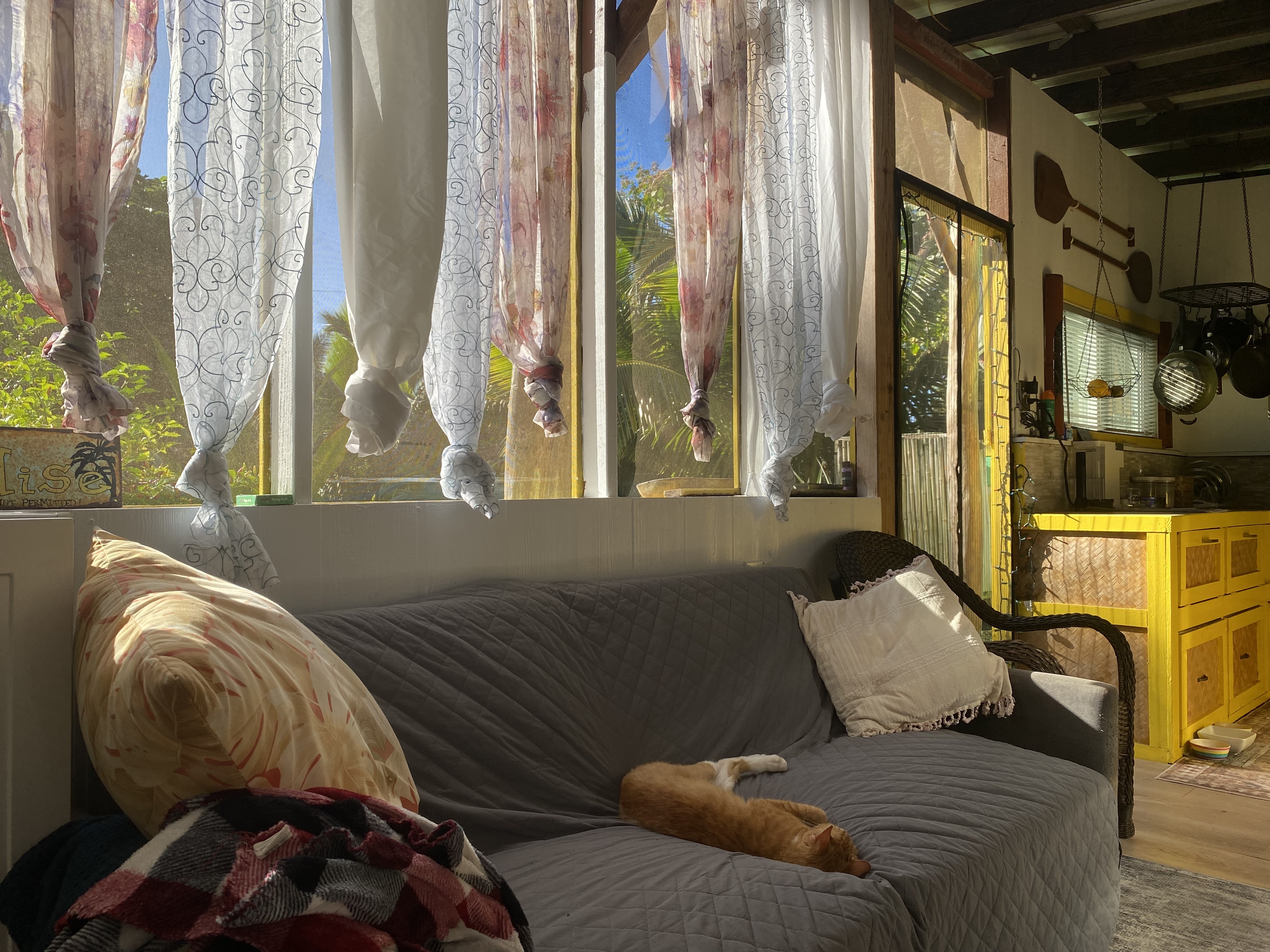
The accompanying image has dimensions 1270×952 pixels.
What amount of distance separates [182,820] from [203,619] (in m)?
0.22

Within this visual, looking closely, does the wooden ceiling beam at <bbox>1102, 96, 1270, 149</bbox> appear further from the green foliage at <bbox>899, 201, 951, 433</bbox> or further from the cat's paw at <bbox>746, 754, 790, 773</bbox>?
the cat's paw at <bbox>746, 754, 790, 773</bbox>

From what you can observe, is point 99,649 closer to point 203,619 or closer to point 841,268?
point 203,619

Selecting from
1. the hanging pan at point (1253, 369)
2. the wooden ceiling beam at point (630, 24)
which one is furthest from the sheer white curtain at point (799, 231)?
the hanging pan at point (1253, 369)

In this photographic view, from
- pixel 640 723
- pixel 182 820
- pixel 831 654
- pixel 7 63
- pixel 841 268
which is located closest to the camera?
pixel 182 820

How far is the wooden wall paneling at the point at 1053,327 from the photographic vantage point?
462 cm

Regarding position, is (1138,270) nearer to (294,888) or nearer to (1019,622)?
(1019,622)

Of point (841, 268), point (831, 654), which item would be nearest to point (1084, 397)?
point (841, 268)

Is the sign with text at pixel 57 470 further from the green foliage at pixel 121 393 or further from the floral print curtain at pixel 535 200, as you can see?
the floral print curtain at pixel 535 200

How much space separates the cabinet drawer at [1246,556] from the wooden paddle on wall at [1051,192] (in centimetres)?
173

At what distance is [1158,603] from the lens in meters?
3.71

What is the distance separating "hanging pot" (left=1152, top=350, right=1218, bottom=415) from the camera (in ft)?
15.8

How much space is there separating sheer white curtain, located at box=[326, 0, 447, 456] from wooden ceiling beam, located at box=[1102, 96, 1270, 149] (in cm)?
480

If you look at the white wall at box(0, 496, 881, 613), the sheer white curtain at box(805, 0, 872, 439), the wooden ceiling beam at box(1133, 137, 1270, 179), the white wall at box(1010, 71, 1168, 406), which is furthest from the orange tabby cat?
the wooden ceiling beam at box(1133, 137, 1270, 179)

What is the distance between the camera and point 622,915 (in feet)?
4.21
